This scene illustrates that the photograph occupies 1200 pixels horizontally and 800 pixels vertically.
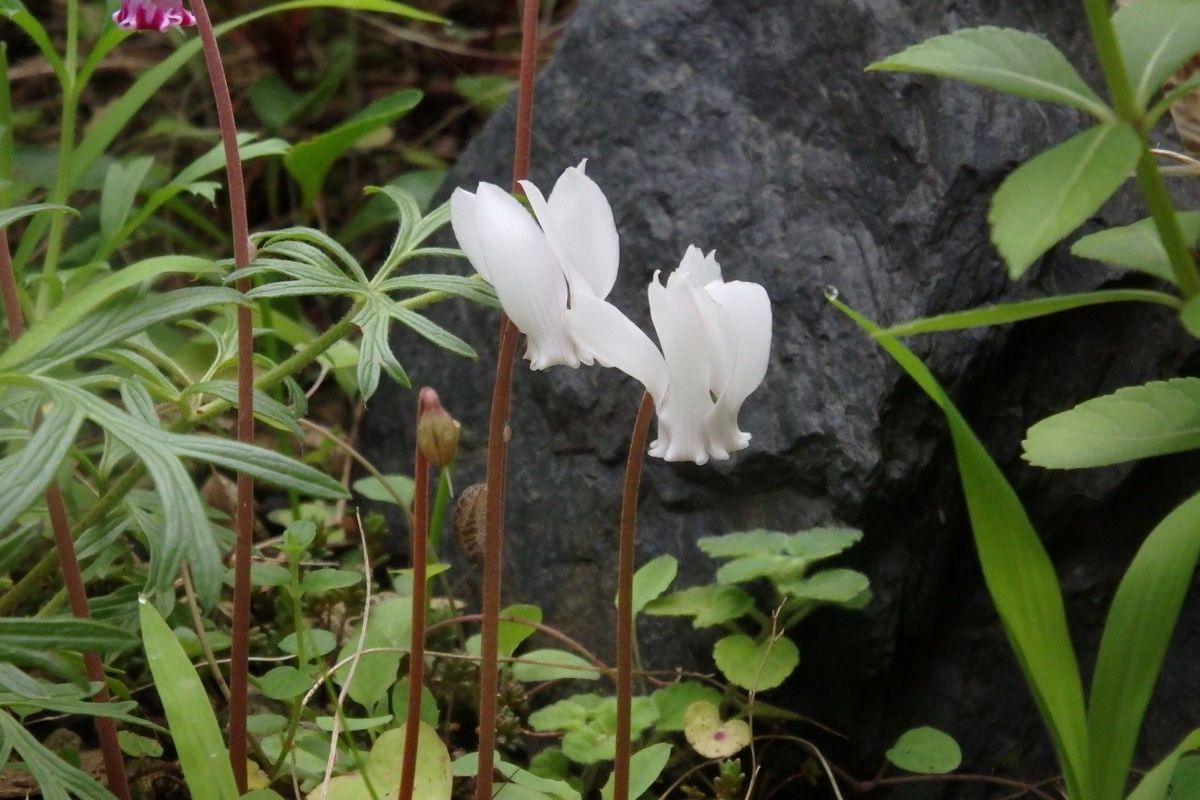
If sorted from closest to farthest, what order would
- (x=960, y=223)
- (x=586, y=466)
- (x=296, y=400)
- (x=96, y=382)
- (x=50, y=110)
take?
(x=96, y=382)
(x=296, y=400)
(x=960, y=223)
(x=586, y=466)
(x=50, y=110)

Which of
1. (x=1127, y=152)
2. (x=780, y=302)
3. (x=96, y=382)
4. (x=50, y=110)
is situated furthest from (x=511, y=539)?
(x=50, y=110)

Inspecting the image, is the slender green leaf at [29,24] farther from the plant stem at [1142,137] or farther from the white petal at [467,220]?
the plant stem at [1142,137]

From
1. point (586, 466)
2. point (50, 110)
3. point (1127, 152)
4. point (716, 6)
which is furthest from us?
point (50, 110)

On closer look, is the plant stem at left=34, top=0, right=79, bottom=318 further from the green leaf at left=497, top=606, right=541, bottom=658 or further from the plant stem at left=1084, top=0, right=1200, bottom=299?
the plant stem at left=1084, top=0, right=1200, bottom=299

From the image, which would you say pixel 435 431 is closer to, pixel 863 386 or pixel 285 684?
pixel 285 684

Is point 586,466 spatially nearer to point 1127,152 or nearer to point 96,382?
point 96,382

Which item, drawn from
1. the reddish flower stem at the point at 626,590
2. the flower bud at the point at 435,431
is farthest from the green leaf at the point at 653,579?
the flower bud at the point at 435,431
